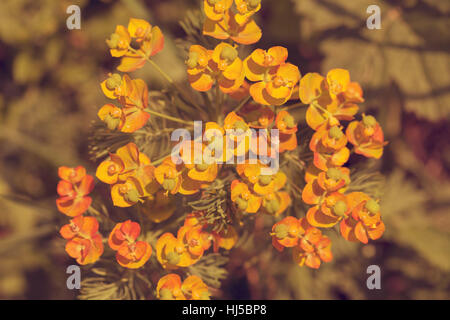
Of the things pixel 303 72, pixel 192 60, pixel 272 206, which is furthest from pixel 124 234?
pixel 303 72

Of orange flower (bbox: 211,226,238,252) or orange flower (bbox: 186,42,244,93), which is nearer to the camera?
orange flower (bbox: 186,42,244,93)

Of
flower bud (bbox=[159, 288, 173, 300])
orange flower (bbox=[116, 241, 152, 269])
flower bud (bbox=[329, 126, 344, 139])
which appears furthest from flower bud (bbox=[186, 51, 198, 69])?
flower bud (bbox=[159, 288, 173, 300])

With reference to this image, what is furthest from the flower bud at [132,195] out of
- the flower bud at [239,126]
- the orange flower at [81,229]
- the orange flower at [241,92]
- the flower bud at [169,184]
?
the orange flower at [241,92]

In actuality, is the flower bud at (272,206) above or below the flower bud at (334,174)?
below

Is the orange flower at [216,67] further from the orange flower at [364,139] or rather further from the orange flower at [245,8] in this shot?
the orange flower at [364,139]

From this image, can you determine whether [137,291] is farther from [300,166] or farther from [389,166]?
[389,166]

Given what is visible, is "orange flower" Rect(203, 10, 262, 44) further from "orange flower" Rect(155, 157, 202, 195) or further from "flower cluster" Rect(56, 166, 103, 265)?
"flower cluster" Rect(56, 166, 103, 265)

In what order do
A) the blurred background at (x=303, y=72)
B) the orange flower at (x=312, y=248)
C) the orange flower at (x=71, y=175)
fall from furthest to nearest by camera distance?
the blurred background at (x=303, y=72), the orange flower at (x=71, y=175), the orange flower at (x=312, y=248)
